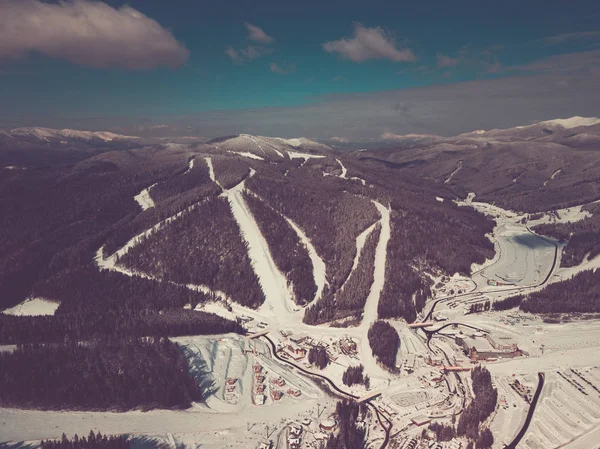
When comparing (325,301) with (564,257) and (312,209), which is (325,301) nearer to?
(312,209)

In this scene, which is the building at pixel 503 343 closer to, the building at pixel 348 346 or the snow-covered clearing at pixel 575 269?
the building at pixel 348 346

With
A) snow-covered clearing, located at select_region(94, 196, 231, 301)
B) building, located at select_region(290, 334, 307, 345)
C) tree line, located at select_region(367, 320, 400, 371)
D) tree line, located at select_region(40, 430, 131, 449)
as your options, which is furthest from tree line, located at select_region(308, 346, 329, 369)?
tree line, located at select_region(40, 430, 131, 449)

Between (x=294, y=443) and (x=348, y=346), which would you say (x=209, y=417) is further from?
(x=348, y=346)

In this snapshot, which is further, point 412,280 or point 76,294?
point 412,280

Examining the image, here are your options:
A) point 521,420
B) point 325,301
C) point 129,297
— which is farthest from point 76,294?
point 521,420

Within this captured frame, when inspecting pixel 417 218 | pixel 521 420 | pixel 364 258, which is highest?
pixel 417 218

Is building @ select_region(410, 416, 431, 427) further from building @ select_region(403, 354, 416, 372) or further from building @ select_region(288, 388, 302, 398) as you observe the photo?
building @ select_region(288, 388, 302, 398)
